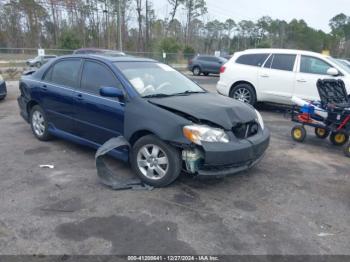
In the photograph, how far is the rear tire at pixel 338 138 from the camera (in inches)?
260

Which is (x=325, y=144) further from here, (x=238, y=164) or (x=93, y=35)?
(x=93, y=35)

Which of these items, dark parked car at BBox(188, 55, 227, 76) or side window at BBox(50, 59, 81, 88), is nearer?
side window at BBox(50, 59, 81, 88)

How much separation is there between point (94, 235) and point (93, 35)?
47.4 m

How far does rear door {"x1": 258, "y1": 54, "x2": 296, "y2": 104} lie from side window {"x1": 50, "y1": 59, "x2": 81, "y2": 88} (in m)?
5.74

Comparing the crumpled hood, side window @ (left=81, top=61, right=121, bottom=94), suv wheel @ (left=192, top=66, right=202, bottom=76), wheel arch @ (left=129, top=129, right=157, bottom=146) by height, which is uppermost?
side window @ (left=81, top=61, right=121, bottom=94)

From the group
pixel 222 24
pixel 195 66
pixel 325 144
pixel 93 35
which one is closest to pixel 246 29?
pixel 222 24

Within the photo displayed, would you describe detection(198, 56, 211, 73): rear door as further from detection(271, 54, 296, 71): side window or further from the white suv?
detection(271, 54, 296, 71): side window

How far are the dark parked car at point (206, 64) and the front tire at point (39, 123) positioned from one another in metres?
20.5

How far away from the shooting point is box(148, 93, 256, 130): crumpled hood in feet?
13.9

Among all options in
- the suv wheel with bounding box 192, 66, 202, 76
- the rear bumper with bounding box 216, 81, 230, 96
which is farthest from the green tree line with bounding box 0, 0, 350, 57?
the rear bumper with bounding box 216, 81, 230, 96

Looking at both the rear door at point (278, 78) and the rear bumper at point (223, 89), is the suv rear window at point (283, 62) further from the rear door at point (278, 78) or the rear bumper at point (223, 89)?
the rear bumper at point (223, 89)

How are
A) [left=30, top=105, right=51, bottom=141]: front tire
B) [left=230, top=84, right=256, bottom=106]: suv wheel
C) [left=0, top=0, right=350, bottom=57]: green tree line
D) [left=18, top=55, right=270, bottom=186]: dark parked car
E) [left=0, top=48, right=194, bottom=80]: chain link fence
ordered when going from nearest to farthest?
[left=18, top=55, right=270, bottom=186]: dark parked car < [left=30, top=105, right=51, bottom=141]: front tire < [left=230, top=84, right=256, bottom=106]: suv wheel < [left=0, top=48, right=194, bottom=80]: chain link fence < [left=0, top=0, right=350, bottom=57]: green tree line

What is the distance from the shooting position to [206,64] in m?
25.9

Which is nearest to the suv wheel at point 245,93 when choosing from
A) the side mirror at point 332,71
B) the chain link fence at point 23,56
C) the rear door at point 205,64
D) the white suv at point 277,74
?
the white suv at point 277,74
